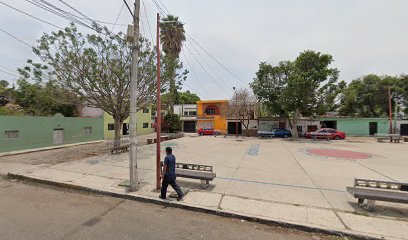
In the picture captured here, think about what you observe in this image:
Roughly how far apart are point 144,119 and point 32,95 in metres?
15.2

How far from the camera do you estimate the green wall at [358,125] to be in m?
30.8

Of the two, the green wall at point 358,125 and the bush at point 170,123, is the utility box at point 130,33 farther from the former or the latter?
the green wall at point 358,125

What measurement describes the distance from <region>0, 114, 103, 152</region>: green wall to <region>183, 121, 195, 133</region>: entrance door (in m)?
19.9

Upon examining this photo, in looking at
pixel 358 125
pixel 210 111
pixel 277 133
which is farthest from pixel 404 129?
pixel 210 111

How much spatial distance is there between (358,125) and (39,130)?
40524 mm

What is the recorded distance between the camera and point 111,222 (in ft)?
15.9

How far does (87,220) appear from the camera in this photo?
4.91 m

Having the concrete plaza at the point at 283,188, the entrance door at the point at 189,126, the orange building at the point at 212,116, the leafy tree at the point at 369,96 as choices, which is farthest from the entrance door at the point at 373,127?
the entrance door at the point at 189,126

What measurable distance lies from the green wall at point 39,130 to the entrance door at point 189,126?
19942mm

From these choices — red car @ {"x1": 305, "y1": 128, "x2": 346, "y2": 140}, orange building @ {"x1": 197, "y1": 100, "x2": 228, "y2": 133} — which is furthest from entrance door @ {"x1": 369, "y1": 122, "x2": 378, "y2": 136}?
orange building @ {"x1": 197, "y1": 100, "x2": 228, "y2": 133}

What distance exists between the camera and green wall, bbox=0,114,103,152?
15125mm

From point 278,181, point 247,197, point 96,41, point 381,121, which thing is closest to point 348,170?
point 278,181

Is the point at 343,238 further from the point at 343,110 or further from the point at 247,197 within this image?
the point at 343,110

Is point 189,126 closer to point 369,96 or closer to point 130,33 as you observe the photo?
point 369,96
